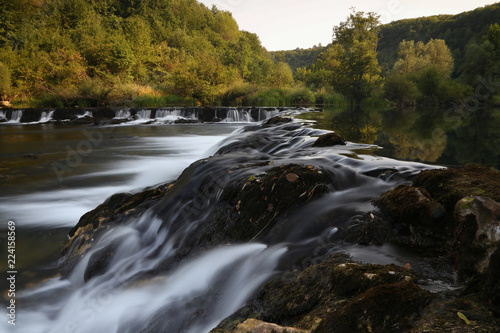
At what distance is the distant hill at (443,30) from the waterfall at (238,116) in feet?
162

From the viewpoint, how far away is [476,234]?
1.46 meters

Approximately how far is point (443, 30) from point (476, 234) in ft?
278

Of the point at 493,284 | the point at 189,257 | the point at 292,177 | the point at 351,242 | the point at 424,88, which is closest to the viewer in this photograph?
the point at 493,284

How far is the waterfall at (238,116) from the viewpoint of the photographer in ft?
59.3

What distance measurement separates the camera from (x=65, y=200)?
482 cm

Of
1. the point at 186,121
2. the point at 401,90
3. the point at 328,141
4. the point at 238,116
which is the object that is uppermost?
the point at 401,90

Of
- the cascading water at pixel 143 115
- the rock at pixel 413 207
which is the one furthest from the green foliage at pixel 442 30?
the rock at pixel 413 207

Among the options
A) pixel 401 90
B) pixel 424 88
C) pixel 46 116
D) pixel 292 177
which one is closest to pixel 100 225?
pixel 292 177

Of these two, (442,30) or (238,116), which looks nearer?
(238,116)

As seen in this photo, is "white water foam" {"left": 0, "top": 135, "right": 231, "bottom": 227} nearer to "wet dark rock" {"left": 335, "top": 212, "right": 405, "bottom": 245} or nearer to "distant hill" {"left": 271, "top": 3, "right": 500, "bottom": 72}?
"wet dark rock" {"left": 335, "top": 212, "right": 405, "bottom": 245}

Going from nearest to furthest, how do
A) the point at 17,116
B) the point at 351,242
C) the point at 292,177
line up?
1. the point at 351,242
2. the point at 292,177
3. the point at 17,116

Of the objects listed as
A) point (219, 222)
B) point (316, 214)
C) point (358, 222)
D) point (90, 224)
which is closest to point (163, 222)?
point (219, 222)

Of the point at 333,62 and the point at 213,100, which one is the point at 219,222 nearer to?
the point at 213,100

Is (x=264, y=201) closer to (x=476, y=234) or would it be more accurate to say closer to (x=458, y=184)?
(x=458, y=184)
